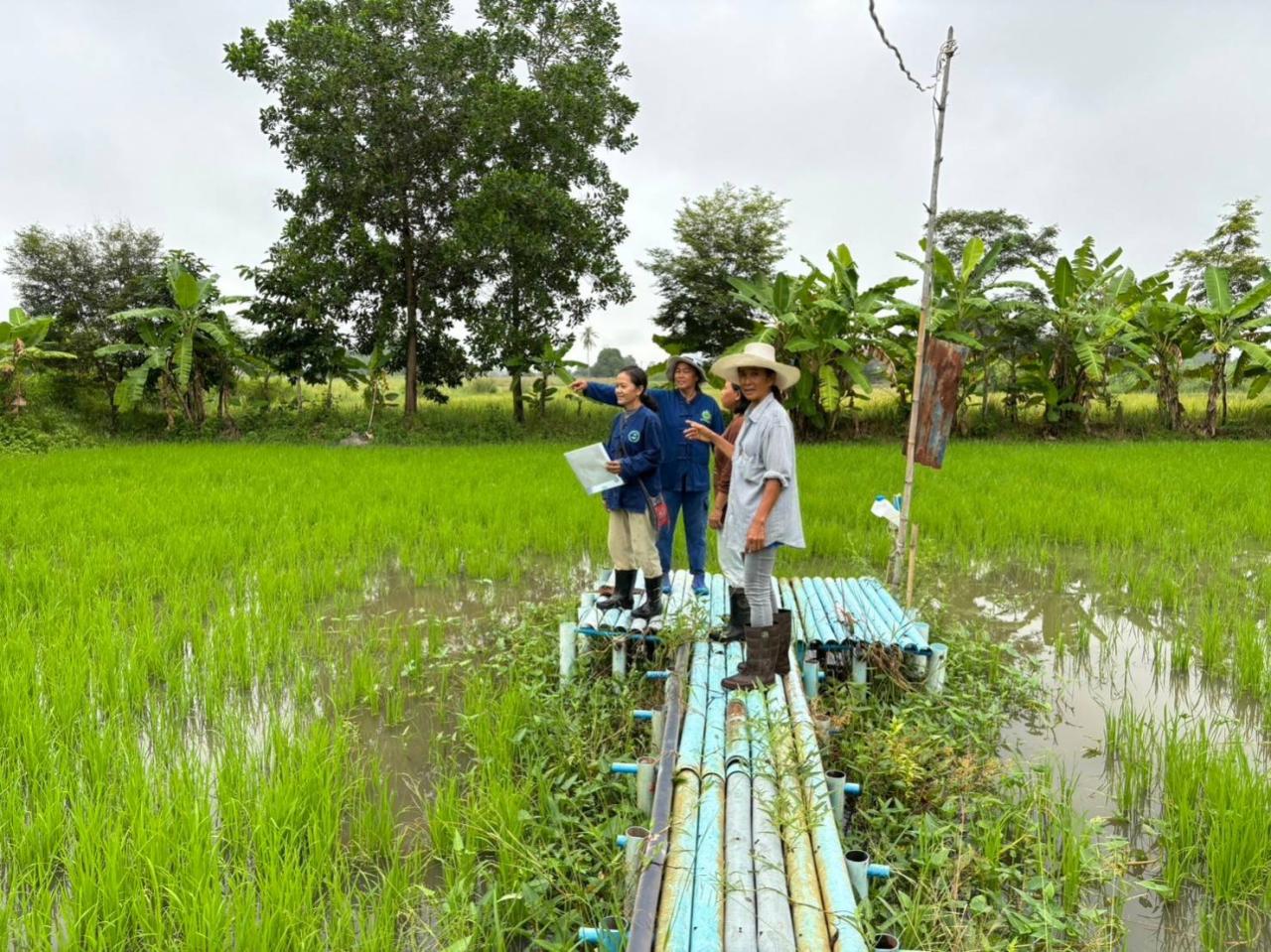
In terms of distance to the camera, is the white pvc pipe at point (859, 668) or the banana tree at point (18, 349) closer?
the white pvc pipe at point (859, 668)

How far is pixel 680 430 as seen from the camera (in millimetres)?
3850

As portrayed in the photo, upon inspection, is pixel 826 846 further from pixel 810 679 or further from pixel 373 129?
pixel 373 129

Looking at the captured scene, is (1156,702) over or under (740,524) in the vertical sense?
under

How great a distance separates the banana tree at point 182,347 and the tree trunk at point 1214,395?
18034mm

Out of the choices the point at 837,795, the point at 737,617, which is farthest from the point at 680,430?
the point at 837,795

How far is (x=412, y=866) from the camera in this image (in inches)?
84.7

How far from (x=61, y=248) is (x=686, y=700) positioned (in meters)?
17.9

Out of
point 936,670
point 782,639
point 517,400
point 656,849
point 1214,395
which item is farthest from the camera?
point 517,400

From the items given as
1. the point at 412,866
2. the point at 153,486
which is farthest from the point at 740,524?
the point at 153,486

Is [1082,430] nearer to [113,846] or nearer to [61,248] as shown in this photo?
[113,846]

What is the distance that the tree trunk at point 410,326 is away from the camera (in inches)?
572

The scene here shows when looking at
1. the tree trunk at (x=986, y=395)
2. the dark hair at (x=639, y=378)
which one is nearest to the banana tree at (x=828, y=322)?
the tree trunk at (x=986, y=395)

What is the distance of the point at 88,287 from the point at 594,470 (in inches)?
657

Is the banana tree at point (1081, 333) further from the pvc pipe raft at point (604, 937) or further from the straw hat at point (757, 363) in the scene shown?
the pvc pipe raft at point (604, 937)
